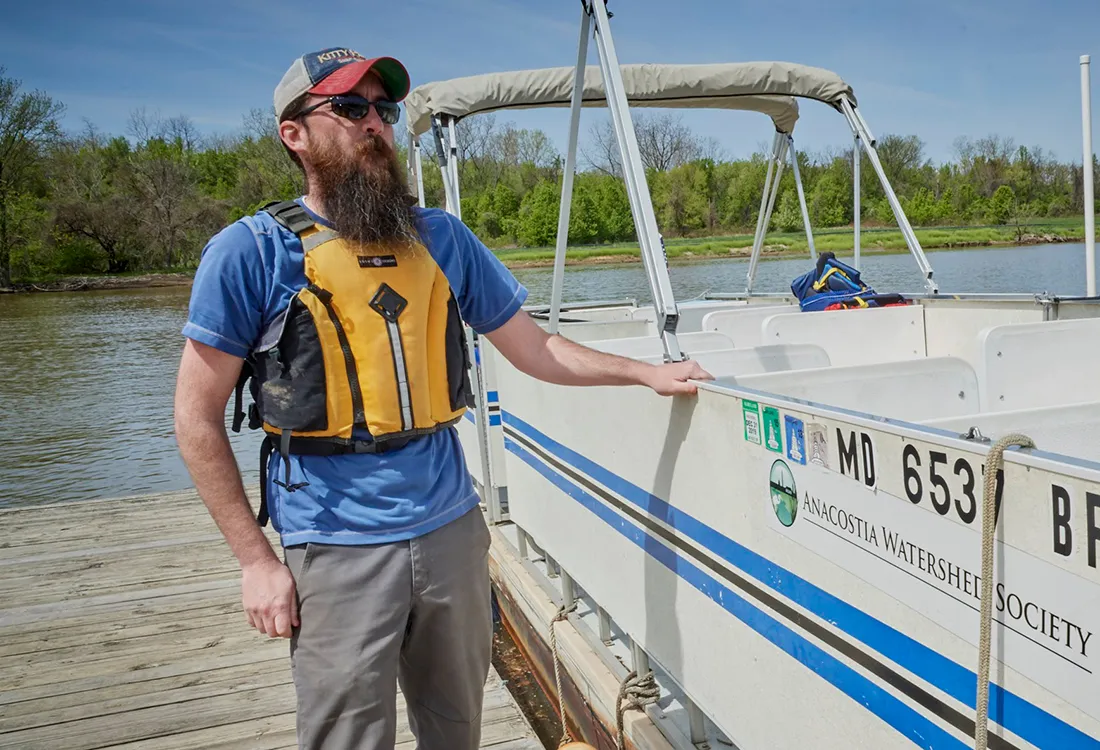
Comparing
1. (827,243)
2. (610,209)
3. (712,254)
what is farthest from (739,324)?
(610,209)

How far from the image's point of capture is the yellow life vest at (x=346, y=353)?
5.64 feet

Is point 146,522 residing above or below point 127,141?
below

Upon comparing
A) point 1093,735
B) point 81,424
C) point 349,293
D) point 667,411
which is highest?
point 349,293

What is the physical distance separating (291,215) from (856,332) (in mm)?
3142

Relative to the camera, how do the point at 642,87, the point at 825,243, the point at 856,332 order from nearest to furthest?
1. the point at 856,332
2. the point at 642,87
3. the point at 825,243

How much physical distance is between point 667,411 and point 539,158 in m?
65.5

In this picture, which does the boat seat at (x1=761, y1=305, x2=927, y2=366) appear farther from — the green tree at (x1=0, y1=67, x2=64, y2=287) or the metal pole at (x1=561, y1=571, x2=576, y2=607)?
the green tree at (x1=0, y1=67, x2=64, y2=287)

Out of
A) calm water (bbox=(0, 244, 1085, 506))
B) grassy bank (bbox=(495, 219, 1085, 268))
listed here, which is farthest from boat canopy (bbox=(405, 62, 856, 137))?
grassy bank (bbox=(495, 219, 1085, 268))

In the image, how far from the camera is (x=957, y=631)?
1.36 metres

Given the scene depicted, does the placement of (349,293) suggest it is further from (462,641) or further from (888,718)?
(888,718)

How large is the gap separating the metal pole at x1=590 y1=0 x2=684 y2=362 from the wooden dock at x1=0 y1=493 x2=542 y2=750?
181 cm

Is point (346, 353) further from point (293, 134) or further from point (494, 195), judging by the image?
point (494, 195)

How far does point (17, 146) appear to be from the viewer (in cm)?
5269

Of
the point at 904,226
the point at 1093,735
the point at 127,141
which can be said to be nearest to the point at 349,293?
the point at 1093,735
